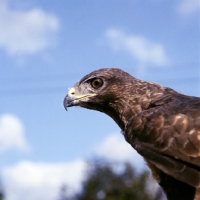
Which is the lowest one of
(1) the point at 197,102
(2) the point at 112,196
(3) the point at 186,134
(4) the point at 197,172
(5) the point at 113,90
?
(4) the point at 197,172

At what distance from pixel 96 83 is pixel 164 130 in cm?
201

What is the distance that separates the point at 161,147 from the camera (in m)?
6.70

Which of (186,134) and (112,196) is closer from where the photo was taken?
(186,134)

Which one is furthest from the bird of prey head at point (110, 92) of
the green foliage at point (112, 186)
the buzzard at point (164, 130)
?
the green foliage at point (112, 186)

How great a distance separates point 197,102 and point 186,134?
2.25 ft

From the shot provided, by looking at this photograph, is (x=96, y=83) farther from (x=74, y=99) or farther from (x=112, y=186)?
(x=112, y=186)

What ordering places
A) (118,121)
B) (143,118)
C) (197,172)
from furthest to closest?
(118,121) → (143,118) → (197,172)

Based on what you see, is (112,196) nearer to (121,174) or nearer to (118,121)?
(121,174)

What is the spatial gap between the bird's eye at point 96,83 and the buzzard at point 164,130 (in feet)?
0.83

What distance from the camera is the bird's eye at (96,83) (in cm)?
847

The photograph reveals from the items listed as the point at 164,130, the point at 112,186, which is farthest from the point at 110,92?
the point at 112,186

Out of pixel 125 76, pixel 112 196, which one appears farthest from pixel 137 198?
pixel 125 76

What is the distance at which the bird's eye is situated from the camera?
8469mm

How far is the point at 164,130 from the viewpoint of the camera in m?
6.70
